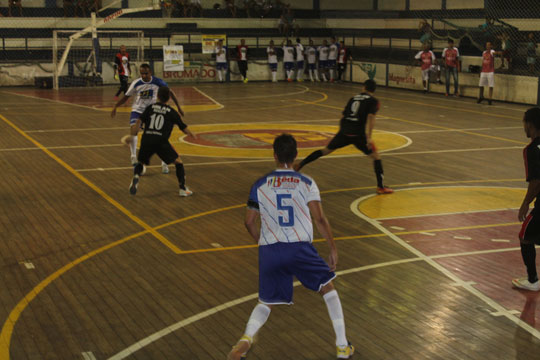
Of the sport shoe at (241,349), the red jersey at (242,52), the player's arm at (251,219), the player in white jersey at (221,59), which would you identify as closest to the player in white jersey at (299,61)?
the red jersey at (242,52)

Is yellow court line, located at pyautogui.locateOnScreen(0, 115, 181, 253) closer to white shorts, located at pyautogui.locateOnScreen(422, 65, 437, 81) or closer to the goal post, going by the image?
the goal post

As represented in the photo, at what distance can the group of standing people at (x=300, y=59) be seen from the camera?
128 ft

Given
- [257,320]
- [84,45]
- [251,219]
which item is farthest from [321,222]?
[84,45]

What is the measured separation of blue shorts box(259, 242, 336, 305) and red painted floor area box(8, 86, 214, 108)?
2232cm

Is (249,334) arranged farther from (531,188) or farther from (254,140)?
(254,140)

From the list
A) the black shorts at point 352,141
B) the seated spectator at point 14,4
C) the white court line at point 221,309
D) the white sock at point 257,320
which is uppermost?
the seated spectator at point 14,4

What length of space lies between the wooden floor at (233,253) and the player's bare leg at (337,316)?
0.83ft

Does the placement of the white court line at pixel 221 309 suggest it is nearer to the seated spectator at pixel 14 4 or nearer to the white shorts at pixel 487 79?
the white shorts at pixel 487 79

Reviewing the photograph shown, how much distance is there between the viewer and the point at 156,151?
1320 centimetres

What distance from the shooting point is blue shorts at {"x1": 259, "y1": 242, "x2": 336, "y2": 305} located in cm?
627

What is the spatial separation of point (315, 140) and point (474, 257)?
10.2 meters

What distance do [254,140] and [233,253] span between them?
9.97 meters

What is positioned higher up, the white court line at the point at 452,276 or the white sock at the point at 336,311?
the white sock at the point at 336,311

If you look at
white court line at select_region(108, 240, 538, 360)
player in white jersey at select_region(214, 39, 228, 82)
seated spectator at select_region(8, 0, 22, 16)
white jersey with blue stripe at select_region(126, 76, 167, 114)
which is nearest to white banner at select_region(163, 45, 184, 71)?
player in white jersey at select_region(214, 39, 228, 82)
